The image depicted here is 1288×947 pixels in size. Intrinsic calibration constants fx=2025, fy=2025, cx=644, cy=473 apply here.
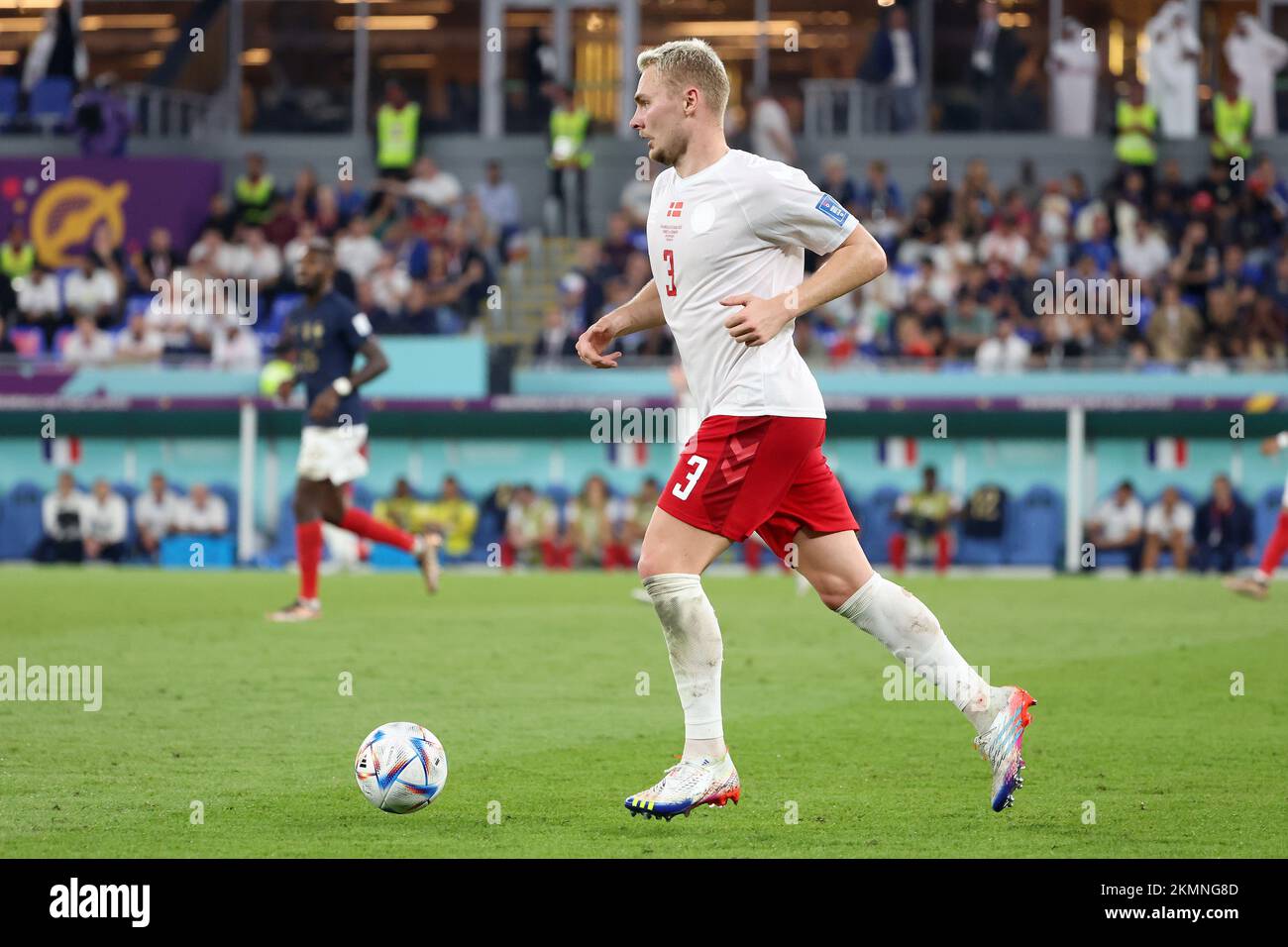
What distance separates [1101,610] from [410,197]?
1467 cm

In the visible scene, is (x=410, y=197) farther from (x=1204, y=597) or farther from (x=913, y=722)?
(x=913, y=722)

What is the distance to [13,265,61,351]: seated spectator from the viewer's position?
25.8 m

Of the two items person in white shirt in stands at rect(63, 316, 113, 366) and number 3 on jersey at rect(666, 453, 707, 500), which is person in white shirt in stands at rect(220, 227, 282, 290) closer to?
person in white shirt in stands at rect(63, 316, 113, 366)

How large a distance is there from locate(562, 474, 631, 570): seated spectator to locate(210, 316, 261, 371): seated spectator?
13.8 feet

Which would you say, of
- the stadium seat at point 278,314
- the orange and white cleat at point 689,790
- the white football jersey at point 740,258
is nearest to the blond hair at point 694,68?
the white football jersey at point 740,258

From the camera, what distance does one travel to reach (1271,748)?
828 centimetres

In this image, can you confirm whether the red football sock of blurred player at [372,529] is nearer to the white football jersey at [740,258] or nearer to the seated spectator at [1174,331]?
the white football jersey at [740,258]

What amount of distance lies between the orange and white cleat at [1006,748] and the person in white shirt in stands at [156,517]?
18.2 m

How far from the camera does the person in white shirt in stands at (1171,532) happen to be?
23.1 meters

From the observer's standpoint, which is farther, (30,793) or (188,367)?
(188,367)

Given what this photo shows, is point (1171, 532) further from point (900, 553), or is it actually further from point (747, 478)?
point (747, 478)

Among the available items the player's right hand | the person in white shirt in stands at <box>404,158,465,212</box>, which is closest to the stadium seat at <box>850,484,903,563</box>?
the person in white shirt in stands at <box>404,158,465,212</box>
